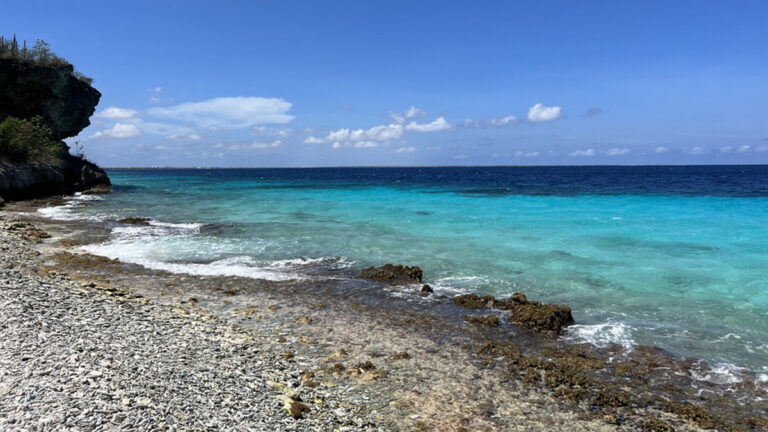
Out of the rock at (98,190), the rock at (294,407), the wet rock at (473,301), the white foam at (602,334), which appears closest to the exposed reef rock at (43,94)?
the rock at (98,190)

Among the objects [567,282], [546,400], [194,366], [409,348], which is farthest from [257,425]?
[567,282]

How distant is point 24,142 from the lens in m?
38.5

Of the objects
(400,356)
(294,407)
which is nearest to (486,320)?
(400,356)

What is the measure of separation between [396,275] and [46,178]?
1615 inches

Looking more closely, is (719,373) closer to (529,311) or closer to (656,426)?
(656,426)

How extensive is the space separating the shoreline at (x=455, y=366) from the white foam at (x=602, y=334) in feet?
1.30

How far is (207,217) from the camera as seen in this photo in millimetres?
31984

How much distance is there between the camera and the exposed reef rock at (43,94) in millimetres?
43812

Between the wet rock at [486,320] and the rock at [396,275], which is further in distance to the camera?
the rock at [396,275]

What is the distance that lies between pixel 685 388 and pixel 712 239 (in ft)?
65.2

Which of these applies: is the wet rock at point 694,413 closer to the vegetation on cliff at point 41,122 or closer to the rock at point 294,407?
the rock at point 294,407

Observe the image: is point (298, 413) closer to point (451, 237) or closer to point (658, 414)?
point (658, 414)

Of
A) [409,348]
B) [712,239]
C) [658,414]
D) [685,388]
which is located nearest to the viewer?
[658,414]

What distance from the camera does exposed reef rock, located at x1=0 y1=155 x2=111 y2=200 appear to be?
35688mm
